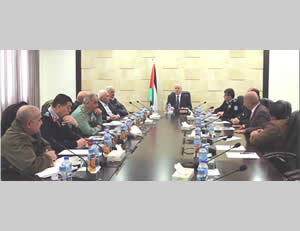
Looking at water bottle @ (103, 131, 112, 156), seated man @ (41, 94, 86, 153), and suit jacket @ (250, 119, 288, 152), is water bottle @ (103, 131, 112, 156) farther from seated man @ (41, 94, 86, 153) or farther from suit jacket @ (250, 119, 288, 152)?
suit jacket @ (250, 119, 288, 152)

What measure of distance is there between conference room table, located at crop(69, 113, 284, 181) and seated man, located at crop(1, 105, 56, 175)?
0.31 meters

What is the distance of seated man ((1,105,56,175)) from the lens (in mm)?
2236

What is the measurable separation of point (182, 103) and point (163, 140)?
3.96 m

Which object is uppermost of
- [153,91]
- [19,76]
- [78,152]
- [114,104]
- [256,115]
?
[19,76]

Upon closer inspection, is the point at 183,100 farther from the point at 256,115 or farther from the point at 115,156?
the point at 115,156

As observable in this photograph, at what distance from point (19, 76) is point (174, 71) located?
12.0ft

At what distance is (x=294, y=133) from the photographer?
10.4 feet

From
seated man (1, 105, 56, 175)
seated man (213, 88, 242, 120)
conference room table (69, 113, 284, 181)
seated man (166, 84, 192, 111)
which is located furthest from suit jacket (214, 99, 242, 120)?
seated man (1, 105, 56, 175)

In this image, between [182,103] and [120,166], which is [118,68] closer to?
[182,103]

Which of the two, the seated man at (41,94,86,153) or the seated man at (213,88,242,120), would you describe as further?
the seated man at (213,88,242,120)

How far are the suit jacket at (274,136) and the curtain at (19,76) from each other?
433 centimetres

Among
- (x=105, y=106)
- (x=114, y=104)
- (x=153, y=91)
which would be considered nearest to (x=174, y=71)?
(x=153, y=91)

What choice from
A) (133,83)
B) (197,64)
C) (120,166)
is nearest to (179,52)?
(197,64)

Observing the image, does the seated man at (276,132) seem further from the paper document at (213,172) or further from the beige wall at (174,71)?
the beige wall at (174,71)
